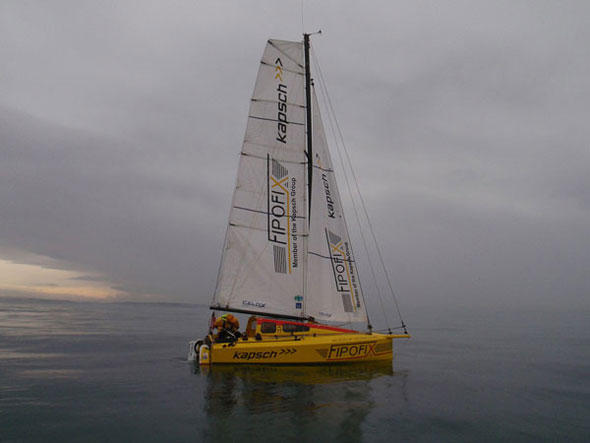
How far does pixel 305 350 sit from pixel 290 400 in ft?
12.1

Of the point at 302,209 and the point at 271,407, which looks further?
the point at 302,209

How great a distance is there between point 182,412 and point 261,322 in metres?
5.92

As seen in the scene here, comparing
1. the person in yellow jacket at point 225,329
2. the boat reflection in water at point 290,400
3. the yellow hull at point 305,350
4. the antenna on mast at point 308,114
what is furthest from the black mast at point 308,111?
the boat reflection in water at point 290,400

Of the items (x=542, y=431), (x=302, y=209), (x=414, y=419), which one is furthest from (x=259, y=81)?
(x=542, y=431)

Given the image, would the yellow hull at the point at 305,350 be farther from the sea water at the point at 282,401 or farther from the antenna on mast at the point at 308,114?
the antenna on mast at the point at 308,114

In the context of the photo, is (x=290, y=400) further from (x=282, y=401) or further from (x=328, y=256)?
(x=328, y=256)

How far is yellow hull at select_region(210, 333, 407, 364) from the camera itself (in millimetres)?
14156

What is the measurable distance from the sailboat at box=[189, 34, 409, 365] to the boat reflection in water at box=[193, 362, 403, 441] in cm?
52

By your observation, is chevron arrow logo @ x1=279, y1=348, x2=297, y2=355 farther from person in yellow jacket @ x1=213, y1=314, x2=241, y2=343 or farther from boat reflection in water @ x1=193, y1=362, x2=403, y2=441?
person in yellow jacket @ x1=213, y1=314, x2=241, y2=343

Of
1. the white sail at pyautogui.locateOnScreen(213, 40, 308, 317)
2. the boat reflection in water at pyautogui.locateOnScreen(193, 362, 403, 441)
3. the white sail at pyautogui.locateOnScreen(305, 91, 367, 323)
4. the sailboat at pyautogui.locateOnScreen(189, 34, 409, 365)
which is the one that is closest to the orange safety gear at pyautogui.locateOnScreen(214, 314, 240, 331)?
the sailboat at pyautogui.locateOnScreen(189, 34, 409, 365)

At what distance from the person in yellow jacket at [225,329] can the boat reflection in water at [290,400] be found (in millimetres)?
1050

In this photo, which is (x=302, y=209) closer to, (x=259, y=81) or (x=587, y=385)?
(x=259, y=81)

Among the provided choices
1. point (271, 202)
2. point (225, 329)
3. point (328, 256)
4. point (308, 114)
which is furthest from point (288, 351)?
point (308, 114)

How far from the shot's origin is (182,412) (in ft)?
32.0
